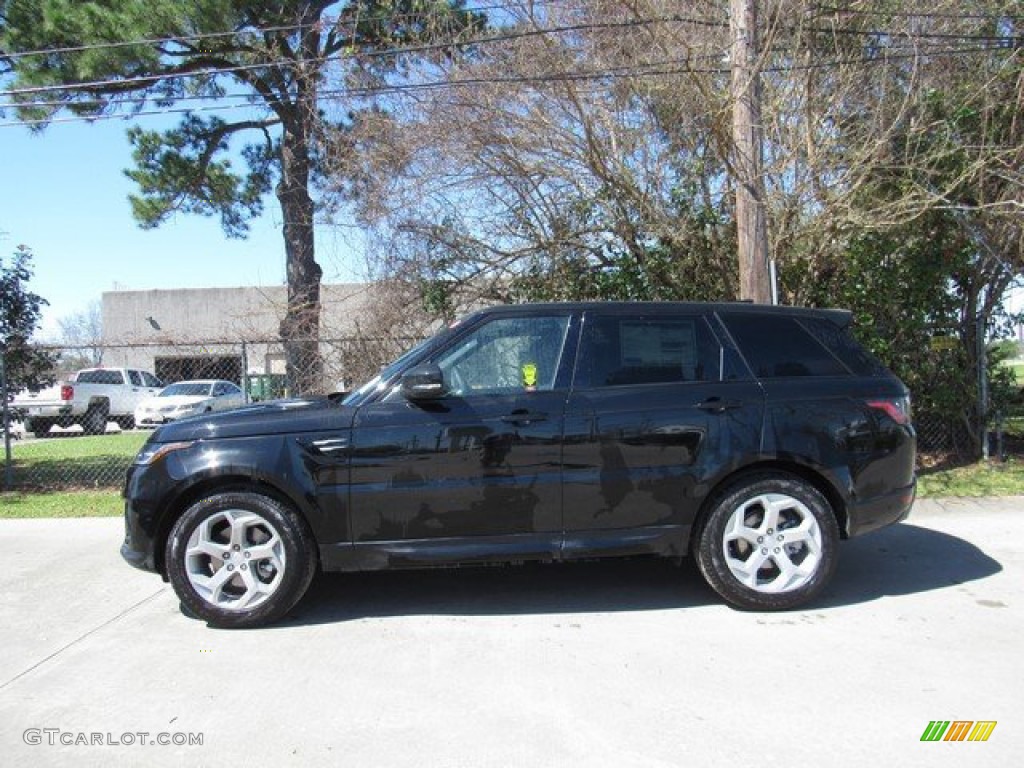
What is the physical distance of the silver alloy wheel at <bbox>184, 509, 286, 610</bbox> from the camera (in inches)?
170

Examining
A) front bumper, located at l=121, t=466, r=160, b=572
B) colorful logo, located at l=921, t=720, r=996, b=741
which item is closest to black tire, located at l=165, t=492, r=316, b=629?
front bumper, located at l=121, t=466, r=160, b=572

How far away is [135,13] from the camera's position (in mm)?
10688

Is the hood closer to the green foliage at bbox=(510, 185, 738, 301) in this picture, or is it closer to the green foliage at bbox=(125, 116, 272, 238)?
the green foliage at bbox=(510, 185, 738, 301)

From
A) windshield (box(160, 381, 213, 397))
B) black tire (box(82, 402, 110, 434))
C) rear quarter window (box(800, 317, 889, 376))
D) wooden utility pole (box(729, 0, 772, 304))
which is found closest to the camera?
rear quarter window (box(800, 317, 889, 376))

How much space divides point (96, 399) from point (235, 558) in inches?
728

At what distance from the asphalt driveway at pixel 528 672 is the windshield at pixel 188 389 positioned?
13.8 metres

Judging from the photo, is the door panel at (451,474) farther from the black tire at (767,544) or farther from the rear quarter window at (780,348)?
the rear quarter window at (780,348)

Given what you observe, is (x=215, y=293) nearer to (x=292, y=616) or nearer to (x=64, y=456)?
(x=64, y=456)

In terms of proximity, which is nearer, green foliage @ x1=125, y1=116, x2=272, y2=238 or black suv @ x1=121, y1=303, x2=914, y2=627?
black suv @ x1=121, y1=303, x2=914, y2=627

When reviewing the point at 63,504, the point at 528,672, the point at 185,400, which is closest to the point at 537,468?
the point at 528,672

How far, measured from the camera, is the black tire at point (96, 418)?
19031 millimetres

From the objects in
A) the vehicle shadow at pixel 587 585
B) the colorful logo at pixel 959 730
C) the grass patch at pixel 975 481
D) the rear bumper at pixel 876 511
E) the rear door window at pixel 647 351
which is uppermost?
the rear door window at pixel 647 351

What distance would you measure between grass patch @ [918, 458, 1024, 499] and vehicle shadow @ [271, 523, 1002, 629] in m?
1.90

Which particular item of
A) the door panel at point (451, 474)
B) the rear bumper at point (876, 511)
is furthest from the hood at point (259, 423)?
the rear bumper at point (876, 511)
